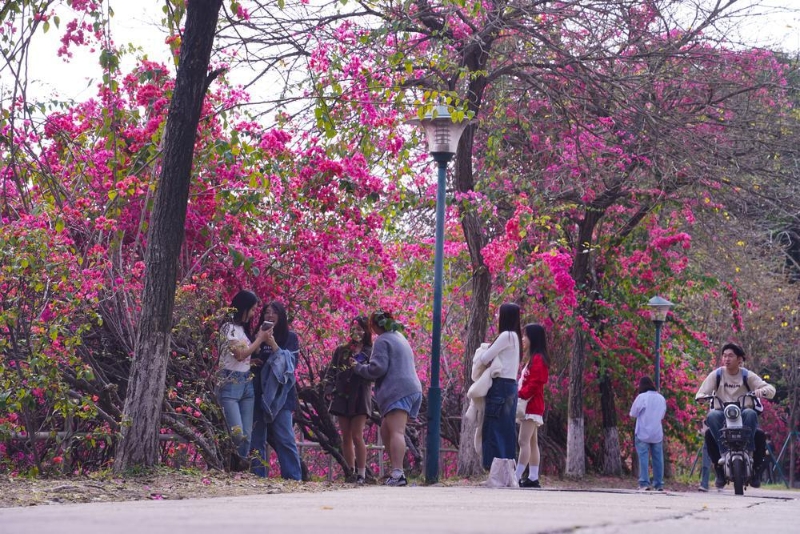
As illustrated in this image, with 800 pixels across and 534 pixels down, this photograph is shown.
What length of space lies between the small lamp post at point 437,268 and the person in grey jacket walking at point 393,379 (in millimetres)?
993

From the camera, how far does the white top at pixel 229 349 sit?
1118 centimetres

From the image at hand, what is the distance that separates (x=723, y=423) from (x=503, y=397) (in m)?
3.85

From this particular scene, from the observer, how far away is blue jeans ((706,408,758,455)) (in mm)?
14742

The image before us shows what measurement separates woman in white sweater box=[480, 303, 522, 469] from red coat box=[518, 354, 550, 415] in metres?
0.88

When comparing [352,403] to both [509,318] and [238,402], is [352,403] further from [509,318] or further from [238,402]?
[509,318]

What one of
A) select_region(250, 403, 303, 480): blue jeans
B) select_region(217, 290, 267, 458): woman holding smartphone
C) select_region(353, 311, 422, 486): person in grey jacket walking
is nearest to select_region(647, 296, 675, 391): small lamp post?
select_region(353, 311, 422, 486): person in grey jacket walking

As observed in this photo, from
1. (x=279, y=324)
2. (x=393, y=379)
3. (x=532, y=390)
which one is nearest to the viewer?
(x=279, y=324)

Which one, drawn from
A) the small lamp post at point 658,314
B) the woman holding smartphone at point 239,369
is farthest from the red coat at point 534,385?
the small lamp post at point 658,314

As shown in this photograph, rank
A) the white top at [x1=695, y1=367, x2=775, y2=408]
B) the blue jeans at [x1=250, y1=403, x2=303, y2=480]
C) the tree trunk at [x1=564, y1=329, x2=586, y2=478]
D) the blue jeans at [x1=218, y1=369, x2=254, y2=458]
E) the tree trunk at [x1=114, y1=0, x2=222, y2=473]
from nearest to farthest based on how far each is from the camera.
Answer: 1. the tree trunk at [x1=114, y1=0, x2=222, y2=473]
2. the blue jeans at [x1=218, y1=369, x2=254, y2=458]
3. the blue jeans at [x1=250, y1=403, x2=303, y2=480]
4. the white top at [x1=695, y1=367, x2=775, y2=408]
5. the tree trunk at [x1=564, y1=329, x2=586, y2=478]

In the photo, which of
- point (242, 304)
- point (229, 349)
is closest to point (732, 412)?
point (242, 304)

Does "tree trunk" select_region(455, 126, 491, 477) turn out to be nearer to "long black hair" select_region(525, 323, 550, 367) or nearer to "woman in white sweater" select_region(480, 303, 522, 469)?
→ "long black hair" select_region(525, 323, 550, 367)

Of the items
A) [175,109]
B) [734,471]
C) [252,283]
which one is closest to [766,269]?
[734,471]

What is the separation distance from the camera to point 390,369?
1249 centimetres

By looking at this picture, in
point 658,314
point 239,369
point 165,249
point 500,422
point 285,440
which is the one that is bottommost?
point 285,440
